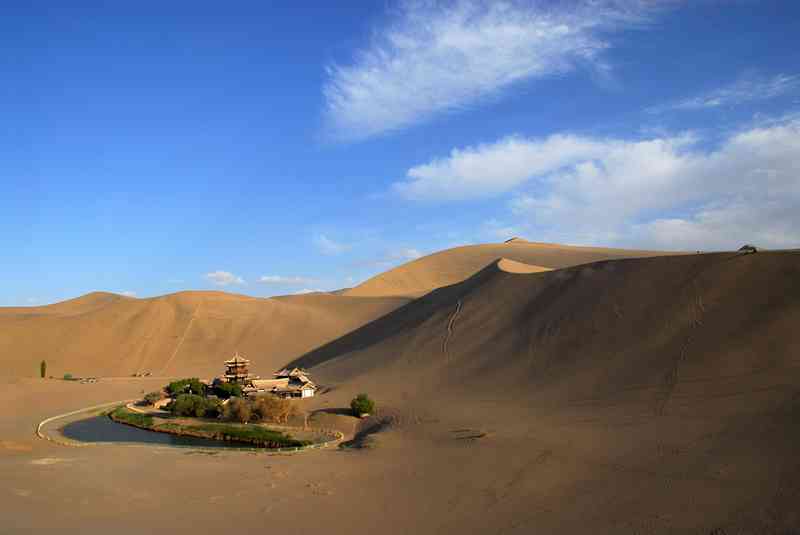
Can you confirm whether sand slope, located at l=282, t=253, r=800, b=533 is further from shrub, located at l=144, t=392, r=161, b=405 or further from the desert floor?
shrub, located at l=144, t=392, r=161, b=405

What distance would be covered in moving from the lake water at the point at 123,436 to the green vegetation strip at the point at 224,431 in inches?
13.8

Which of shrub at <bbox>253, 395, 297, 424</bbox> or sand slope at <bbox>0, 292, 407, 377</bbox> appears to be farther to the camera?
sand slope at <bbox>0, 292, 407, 377</bbox>

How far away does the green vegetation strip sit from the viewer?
70.9ft

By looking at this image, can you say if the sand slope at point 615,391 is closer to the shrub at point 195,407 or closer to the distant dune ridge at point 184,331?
→ the shrub at point 195,407

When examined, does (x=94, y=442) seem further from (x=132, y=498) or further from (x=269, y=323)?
(x=269, y=323)

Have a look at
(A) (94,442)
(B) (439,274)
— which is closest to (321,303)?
(B) (439,274)

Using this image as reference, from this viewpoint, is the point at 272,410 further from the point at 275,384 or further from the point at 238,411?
the point at 275,384

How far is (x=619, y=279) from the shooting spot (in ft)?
103

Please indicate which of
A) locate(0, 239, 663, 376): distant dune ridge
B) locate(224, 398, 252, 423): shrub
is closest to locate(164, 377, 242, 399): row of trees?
locate(224, 398, 252, 423): shrub

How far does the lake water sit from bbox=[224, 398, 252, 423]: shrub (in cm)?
288

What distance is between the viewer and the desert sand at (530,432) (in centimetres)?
1216

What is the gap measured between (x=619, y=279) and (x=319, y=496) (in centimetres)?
2258

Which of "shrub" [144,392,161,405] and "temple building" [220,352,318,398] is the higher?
"temple building" [220,352,318,398]

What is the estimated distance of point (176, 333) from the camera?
5491 centimetres
